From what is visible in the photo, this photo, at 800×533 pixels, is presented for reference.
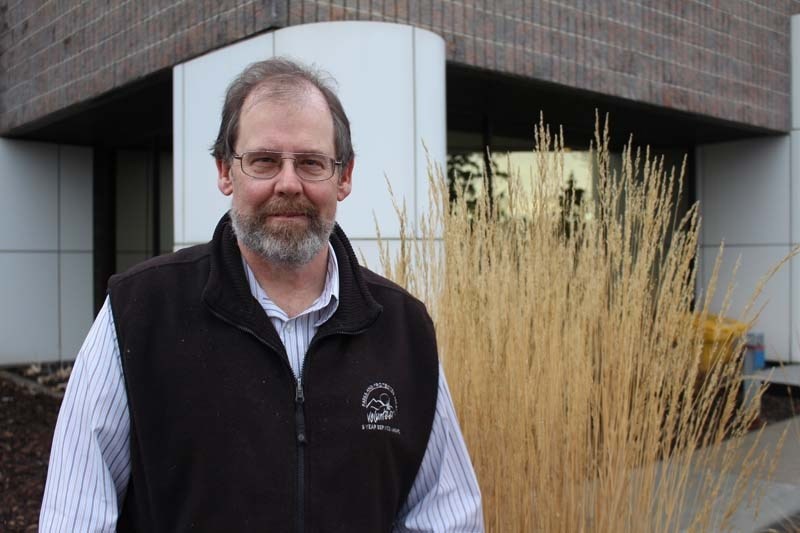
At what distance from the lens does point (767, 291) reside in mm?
8703

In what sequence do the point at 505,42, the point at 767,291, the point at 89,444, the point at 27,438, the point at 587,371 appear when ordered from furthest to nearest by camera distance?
the point at 767,291
the point at 505,42
the point at 27,438
the point at 587,371
the point at 89,444

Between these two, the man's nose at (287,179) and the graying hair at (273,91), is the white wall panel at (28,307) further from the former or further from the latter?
the man's nose at (287,179)

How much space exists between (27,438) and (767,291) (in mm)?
7191

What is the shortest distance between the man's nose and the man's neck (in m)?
0.14

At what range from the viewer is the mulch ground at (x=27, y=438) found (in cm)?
415

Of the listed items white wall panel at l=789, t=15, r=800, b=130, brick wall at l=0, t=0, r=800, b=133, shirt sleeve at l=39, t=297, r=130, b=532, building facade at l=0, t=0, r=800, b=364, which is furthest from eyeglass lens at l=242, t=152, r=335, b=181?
white wall panel at l=789, t=15, r=800, b=130

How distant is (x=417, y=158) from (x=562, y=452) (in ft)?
8.93

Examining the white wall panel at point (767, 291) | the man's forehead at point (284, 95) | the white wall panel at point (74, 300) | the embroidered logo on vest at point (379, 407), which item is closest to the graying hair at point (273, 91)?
the man's forehead at point (284, 95)

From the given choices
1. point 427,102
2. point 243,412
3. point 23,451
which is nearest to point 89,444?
point 243,412

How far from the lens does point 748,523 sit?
3717mm

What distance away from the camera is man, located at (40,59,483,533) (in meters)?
1.39

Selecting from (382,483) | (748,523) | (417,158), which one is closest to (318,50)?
(417,158)

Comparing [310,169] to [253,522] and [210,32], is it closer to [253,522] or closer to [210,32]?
[253,522]

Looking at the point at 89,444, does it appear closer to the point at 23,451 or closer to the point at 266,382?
the point at 266,382
